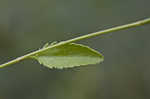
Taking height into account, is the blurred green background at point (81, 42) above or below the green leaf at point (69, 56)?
below

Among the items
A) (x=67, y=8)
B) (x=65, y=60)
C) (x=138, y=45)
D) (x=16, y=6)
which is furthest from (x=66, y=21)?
(x=65, y=60)

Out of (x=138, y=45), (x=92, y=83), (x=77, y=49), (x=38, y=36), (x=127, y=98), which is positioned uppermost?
(x=77, y=49)

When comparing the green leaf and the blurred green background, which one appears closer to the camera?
the green leaf

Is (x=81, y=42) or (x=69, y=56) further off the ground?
(x=69, y=56)

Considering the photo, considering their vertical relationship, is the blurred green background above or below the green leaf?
below

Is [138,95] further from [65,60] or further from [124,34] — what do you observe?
[65,60]
